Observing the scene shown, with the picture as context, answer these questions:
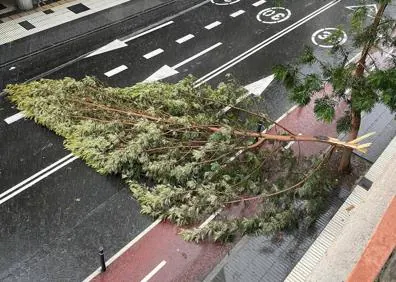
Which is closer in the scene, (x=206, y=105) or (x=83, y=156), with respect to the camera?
(x=83, y=156)

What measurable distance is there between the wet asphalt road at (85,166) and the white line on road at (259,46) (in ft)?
0.26

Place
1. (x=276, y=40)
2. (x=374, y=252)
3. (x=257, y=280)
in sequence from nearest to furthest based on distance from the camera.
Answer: (x=374, y=252) < (x=257, y=280) < (x=276, y=40)

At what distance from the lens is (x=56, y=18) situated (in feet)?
49.0

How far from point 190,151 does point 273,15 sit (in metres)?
8.99

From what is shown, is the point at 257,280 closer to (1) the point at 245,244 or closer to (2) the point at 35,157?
(1) the point at 245,244

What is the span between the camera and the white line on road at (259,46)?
1285 centimetres

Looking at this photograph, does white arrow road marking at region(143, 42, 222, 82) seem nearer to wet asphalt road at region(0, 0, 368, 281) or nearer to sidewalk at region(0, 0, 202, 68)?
wet asphalt road at region(0, 0, 368, 281)

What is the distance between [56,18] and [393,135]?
447 inches

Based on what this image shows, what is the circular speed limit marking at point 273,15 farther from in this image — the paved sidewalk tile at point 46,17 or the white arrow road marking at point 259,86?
the paved sidewalk tile at point 46,17

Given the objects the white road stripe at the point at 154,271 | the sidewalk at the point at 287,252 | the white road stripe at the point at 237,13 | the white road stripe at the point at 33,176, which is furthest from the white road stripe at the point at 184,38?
the white road stripe at the point at 154,271

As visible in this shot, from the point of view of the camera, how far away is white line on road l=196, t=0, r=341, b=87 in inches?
506

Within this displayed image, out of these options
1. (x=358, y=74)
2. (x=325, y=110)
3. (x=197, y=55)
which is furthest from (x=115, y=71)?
(x=325, y=110)

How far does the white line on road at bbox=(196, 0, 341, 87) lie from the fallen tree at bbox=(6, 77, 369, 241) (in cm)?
216

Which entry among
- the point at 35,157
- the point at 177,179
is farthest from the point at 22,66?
the point at 177,179
